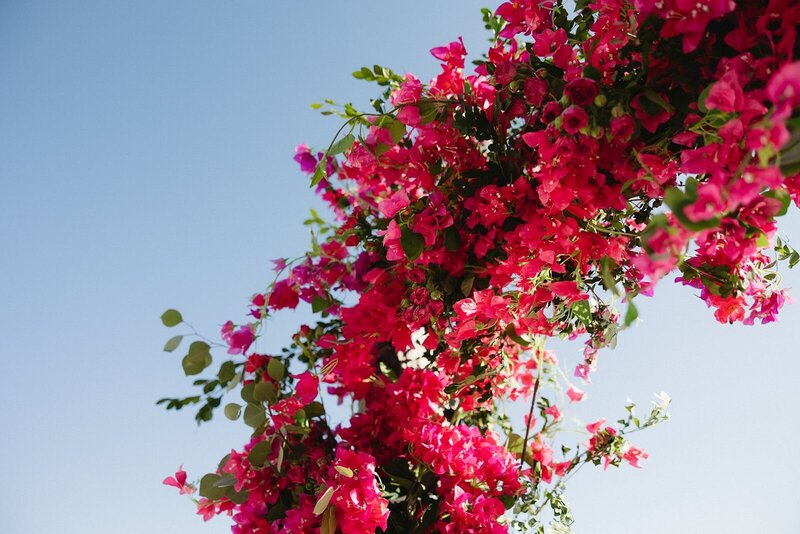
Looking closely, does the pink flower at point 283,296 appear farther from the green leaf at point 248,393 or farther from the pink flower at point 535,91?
the pink flower at point 535,91

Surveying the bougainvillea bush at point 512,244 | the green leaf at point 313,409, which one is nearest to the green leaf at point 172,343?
the bougainvillea bush at point 512,244

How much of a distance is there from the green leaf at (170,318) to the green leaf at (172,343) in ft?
0.09

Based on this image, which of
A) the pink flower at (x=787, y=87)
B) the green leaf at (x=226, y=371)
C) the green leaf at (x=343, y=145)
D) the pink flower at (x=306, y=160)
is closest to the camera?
the pink flower at (x=787, y=87)

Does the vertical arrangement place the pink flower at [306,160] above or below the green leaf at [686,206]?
above

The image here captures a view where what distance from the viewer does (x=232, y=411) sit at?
3.36ft

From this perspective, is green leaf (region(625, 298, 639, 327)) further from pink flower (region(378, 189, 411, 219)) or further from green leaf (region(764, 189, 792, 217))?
pink flower (region(378, 189, 411, 219))

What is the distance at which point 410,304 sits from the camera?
967 millimetres

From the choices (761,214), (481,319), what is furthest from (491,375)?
(761,214)

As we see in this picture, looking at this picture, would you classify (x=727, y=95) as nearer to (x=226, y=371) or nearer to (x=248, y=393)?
(x=248, y=393)

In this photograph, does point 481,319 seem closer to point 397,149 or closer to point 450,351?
point 450,351

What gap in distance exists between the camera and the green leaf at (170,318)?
1.09m

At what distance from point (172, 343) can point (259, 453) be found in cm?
28

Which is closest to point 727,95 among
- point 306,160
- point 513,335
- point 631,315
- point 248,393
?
point 631,315

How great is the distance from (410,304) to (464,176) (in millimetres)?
241
